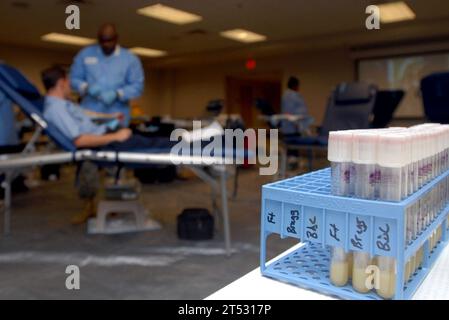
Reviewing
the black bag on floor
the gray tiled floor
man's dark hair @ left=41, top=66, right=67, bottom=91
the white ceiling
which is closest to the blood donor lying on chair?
man's dark hair @ left=41, top=66, right=67, bottom=91

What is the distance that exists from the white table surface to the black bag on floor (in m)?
1.81

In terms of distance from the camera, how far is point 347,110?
318cm

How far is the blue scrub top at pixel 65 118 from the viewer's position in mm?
2178

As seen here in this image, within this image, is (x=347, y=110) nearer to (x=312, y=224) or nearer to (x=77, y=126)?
(x=77, y=126)

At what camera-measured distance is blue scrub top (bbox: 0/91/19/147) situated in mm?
2707

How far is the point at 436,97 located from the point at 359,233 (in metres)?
1.25

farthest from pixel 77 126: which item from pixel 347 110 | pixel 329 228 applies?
Answer: pixel 347 110

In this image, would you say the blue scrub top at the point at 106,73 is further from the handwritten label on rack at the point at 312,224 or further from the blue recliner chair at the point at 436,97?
the handwritten label on rack at the point at 312,224

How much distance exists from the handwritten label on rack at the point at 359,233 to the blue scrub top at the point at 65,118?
6.33 feet

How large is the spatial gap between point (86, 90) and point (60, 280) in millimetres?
1514

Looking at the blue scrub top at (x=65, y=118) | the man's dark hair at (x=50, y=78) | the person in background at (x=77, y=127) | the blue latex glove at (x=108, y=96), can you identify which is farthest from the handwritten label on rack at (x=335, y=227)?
the blue latex glove at (x=108, y=96)

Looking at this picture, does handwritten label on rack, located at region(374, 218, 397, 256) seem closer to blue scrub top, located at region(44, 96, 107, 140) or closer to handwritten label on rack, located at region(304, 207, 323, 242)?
handwritten label on rack, located at region(304, 207, 323, 242)

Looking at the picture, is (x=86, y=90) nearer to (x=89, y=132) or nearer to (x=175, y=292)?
(x=89, y=132)
